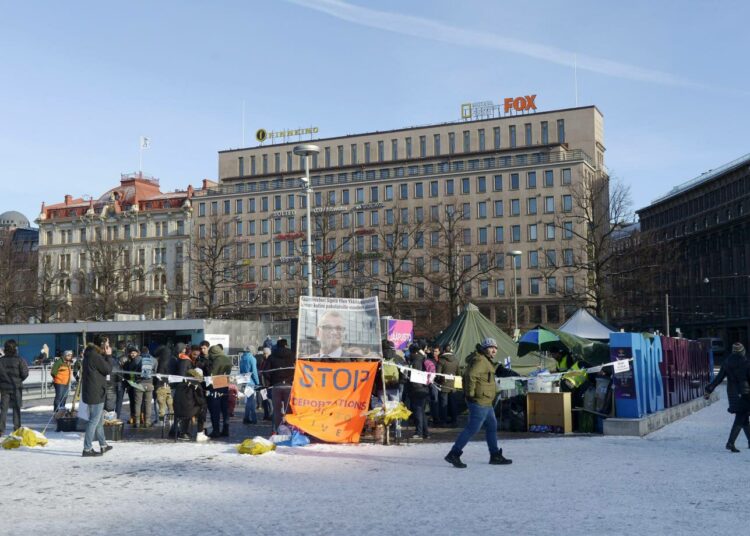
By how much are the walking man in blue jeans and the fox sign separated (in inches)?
3298

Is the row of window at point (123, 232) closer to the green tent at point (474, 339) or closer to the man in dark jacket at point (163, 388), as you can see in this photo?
the green tent at point (474, 339)

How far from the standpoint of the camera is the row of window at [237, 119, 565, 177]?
89.6 meters

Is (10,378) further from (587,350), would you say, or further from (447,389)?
(587,350)

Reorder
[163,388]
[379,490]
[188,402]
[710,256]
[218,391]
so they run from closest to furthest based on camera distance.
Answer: [379,490] → [188,402] → [218,391] → [163,388] → [710,256]

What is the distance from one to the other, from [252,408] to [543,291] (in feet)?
228

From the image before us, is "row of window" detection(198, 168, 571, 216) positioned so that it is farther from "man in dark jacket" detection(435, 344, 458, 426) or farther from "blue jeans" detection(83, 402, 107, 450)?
"blue jeans" detection(83, 402, 107, 450)

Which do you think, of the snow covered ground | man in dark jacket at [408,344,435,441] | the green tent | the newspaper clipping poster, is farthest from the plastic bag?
the green tent

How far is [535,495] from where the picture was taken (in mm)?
9227

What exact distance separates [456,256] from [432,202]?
3443 centimetres

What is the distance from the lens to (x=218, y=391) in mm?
15422

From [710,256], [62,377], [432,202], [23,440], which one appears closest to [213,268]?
[432,202]

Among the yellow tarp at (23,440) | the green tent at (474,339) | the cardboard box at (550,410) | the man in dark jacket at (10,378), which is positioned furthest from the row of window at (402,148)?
the yellow tarp at (23,440)

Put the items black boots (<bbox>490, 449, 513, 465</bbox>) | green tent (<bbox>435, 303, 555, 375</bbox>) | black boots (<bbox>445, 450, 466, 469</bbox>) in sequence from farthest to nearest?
green tent (<bbox>435, 303, 555, 375</bbox>)
black boots (<bbox>490, 449, 513, 465</bbox>)
black boots (<bbox>445, 450, 466, 469</bbox>)

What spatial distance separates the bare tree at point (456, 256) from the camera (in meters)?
54.4
